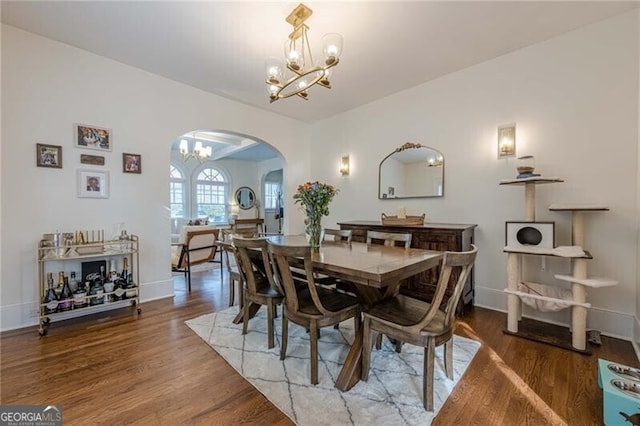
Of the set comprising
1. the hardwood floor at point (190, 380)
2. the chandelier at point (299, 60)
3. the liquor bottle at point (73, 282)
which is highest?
the chandelier at point (299, 60)

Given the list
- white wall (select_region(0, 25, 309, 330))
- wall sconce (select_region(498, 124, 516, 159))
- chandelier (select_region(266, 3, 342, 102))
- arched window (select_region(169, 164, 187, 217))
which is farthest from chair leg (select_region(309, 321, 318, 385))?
arched window (select_region(169, 164, 187, 217))

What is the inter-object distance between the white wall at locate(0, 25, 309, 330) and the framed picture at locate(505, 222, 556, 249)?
402cm

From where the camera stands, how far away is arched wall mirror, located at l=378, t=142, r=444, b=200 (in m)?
3.64

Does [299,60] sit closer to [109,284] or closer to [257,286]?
[257,286]

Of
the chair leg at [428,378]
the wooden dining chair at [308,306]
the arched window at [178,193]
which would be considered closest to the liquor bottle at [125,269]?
the wooden dining chair at [308,306]

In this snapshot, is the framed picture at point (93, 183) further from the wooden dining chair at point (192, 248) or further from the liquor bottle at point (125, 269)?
the wooden dining chair at point (192, 248)

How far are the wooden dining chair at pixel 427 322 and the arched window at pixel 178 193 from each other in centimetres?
773

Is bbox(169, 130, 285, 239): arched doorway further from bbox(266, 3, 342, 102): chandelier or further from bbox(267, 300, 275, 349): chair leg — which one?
bbox(267, 300, 275, 349): chair leg

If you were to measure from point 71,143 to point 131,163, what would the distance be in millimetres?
566

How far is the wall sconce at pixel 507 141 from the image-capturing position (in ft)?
9.82

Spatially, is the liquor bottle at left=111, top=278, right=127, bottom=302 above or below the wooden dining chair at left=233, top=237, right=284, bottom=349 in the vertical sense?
below

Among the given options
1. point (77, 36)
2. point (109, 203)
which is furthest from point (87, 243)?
point (77, 36)

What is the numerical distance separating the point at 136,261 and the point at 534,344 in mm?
4261

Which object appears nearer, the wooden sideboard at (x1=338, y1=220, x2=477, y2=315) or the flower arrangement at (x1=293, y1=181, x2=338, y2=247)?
the flower arrangement at (x1=293, y1=181, x2=338, y2=247)
